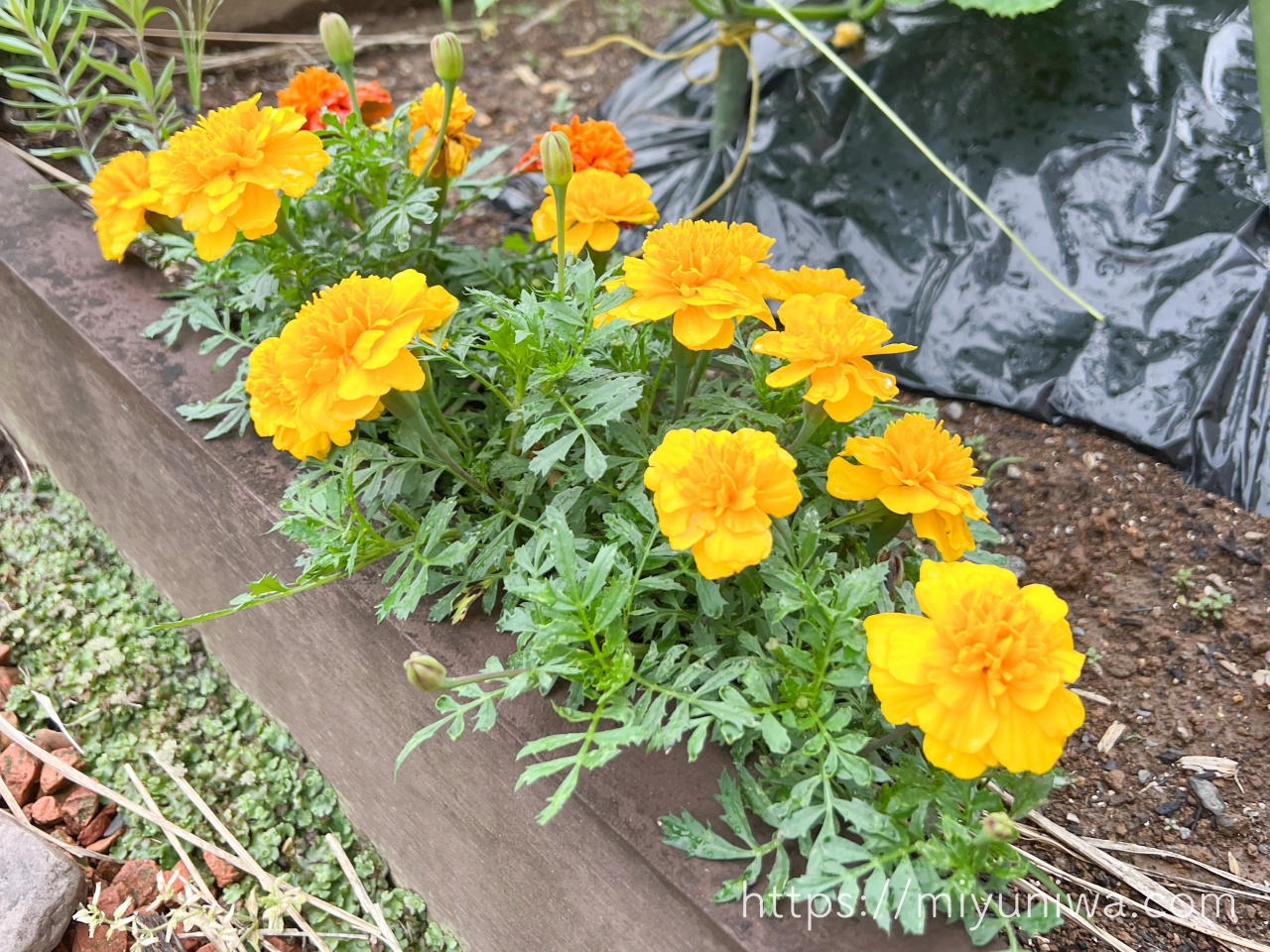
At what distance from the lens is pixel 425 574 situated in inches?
35.2

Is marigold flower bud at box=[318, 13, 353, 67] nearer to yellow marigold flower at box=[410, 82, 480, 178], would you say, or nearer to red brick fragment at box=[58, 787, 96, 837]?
yellow marigold flower at box=[410, 82, 480, 178]

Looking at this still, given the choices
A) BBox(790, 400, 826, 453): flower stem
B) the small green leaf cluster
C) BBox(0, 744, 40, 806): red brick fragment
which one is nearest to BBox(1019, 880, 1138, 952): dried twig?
BBox(790, 400, 826, 453): flower stem

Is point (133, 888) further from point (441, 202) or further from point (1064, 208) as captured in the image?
point (1064, 208)

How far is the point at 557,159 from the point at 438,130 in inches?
14.8

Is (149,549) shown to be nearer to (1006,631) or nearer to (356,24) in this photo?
(1006,631)

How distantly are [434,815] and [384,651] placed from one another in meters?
0.23

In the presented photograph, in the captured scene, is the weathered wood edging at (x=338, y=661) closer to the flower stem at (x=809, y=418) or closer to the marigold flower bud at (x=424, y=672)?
the marigold flower bud at (x=424, y=672)

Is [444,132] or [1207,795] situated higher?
[444,132]

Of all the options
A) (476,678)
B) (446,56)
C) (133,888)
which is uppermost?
(446,56)

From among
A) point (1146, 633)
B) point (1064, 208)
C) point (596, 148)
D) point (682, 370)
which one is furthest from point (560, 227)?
point (1064, 208)

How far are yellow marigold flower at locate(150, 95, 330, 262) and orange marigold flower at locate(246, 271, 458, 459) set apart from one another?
0.77ft

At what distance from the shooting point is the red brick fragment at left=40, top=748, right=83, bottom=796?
1.32 meters

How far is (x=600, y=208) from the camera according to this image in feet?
3.53

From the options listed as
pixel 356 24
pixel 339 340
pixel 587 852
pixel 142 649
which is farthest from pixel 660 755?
pixel 356 24
